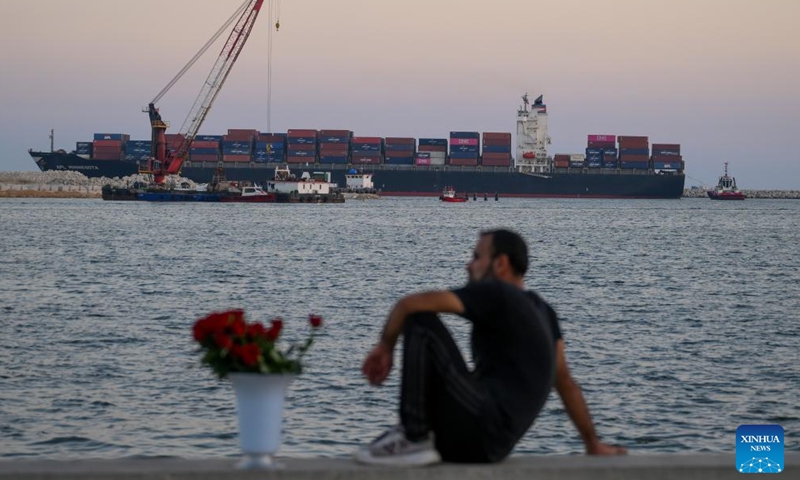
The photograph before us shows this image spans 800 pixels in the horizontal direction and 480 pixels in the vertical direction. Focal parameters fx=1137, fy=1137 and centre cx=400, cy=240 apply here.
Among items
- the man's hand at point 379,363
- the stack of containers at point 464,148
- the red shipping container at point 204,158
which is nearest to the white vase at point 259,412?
the man's hand at point 379,363

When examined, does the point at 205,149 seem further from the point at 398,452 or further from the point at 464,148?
the point at 398,452

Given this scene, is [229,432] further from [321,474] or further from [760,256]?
[760,256]

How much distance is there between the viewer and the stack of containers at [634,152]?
14112cm

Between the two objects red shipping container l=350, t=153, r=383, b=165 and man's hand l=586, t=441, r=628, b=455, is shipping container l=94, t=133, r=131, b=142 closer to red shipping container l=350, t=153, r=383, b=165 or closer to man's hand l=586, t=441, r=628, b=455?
red shipping container l=350, t=153, r=383, b=165

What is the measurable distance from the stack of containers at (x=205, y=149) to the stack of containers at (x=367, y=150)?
16793 millimetres

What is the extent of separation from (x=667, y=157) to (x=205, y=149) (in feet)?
190

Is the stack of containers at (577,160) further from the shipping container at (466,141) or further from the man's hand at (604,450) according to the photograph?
the man's hand at (604,450)

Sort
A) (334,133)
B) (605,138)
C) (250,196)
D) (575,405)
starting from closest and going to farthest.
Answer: (575,405)
(250,196)
(334,133)
(605,138)

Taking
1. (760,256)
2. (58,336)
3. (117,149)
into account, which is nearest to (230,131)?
(117,149)

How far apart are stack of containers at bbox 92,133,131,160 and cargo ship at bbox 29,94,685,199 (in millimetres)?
120

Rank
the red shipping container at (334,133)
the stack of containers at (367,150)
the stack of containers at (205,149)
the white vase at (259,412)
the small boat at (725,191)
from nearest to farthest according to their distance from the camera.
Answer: the white vase at (259,412), the stack of containers at (205,149), the stack of containers at (367,150), the red shipping container at (334,133), the small boat at (725,191)

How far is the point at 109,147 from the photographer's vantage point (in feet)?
451

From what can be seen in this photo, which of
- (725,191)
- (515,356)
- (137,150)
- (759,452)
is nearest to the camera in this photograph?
(759,452)

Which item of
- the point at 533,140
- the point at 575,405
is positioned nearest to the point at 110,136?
the point at 533,140
